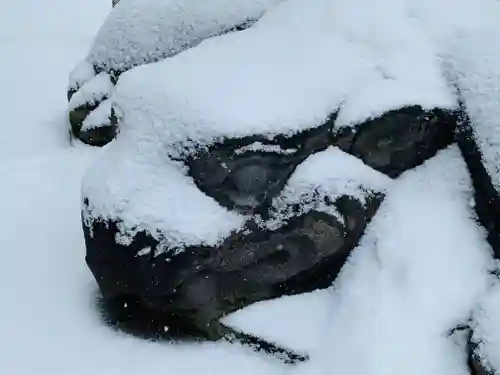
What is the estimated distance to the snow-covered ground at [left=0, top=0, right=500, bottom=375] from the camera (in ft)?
10.3

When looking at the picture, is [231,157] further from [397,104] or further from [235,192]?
[397,104]

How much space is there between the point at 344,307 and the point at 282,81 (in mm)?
1284

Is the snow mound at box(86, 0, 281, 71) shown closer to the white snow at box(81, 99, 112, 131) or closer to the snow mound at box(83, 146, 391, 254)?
the white snow at box(81, 99, 112, 131)

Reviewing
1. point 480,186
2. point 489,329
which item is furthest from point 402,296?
point 480,186

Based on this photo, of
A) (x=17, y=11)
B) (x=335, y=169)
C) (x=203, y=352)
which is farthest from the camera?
(x=17, y=11)

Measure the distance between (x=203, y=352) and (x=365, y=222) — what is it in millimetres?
1101

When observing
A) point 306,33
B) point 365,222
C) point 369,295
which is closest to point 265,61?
point 306,33

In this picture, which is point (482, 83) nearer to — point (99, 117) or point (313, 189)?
point (313, 189)

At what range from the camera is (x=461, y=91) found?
3838 millimetres

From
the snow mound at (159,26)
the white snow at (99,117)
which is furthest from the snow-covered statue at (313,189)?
the white snow at (99,117)

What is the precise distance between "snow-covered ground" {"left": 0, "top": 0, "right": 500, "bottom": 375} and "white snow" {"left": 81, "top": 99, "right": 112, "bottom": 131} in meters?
1.57

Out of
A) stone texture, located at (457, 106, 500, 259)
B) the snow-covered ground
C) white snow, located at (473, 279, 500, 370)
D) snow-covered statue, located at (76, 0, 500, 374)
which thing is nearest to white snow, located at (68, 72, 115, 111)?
the snow-covered ground

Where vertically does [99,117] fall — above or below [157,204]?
below

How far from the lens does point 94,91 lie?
5.85m
